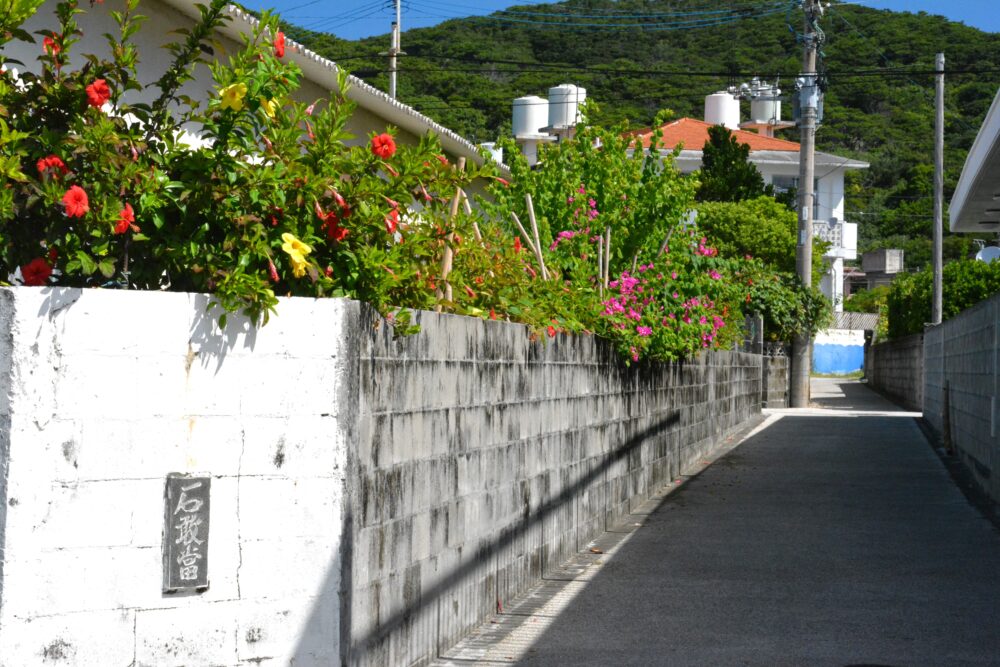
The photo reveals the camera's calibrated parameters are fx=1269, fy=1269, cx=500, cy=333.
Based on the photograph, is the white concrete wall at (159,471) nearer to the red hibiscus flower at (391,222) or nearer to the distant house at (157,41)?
the red hibiscus flower at (391,222)

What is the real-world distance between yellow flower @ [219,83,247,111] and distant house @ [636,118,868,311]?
55.3 metres

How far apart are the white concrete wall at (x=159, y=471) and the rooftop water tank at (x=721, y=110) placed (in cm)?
6019

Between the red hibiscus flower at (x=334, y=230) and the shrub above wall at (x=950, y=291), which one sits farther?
the shrub above wall at (x=950, y=291)

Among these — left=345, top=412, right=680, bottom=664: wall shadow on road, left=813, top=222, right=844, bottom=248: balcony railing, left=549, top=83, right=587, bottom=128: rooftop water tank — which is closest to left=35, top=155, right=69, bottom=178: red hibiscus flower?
left=345, top=412, right=680, bottom=664: wall shadow on road

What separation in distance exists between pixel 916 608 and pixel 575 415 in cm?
264

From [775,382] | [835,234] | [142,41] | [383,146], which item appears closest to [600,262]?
[142,41]

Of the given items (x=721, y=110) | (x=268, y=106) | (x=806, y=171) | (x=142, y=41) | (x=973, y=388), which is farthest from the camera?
(x=721, y=110)

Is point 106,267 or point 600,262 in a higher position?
point 600,262

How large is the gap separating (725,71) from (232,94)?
4607cm

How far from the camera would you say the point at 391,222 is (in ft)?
17.2

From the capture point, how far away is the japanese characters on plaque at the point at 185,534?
15.2ft

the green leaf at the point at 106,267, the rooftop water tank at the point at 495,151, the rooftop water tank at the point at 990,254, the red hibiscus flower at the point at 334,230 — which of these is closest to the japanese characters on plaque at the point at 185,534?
the green leaf at the point at 106,267

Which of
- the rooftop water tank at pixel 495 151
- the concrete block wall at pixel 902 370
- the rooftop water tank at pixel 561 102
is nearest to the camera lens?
the rooftop water tank at pixel 495 151

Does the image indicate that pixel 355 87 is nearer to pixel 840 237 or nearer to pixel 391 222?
pixel 391 222
